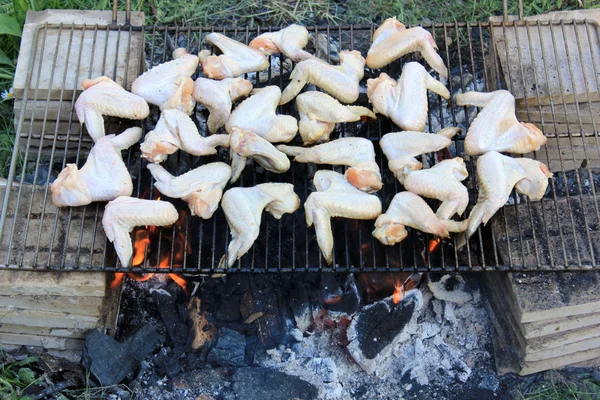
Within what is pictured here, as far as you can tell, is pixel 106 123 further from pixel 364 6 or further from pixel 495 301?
pixel 495 301

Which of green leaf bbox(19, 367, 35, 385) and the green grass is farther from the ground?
the green grass

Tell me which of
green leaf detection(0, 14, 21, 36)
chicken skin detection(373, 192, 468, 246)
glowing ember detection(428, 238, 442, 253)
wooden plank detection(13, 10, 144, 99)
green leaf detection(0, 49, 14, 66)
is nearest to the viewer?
chicken skin detection(373, 192, 468, 246)

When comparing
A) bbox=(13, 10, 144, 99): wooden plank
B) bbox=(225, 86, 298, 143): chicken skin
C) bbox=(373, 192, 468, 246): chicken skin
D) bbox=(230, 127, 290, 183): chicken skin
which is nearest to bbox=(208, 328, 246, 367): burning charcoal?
bbox=(230, 127, 290, 183): chicken skin

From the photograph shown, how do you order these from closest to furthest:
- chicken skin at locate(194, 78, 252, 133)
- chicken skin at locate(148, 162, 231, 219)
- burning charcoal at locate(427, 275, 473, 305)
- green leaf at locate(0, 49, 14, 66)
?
1. chicken skin at locate(148, 162, 231, 219)
2. chicken skin at locate(194, 78, 252, 133)
3. burning charcoal at locate(427, 275, 473, 305)
4. green leaf at locate(0, 49, 14, 66)

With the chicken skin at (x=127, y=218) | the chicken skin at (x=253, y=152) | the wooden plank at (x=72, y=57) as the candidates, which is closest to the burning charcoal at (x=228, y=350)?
the chicken skin at (x=127, y=218)

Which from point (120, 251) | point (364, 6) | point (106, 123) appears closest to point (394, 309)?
point (120, 251)

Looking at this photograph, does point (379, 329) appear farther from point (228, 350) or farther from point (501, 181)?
point (501, 181)

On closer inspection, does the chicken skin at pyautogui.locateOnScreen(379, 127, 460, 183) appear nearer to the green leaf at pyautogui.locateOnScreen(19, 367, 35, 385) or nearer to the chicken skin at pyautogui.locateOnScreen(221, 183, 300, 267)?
the chicken skin at pyautogui.locateOnScreen(221, 183, 300, 267)
